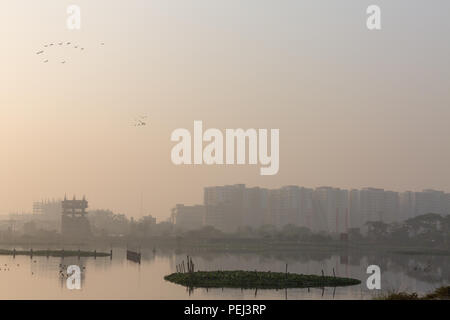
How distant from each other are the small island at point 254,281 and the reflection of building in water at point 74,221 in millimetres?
130065

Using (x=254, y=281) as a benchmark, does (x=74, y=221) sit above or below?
below

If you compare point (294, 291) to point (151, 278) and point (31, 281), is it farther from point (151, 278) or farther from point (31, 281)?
point (31, 281)

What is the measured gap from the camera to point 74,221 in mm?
188875

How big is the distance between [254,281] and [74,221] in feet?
456

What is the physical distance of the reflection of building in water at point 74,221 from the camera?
7328 inches

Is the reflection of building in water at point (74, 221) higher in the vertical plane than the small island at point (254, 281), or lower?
lower

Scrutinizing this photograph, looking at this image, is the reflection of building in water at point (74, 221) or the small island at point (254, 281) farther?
the reflection of building in water at point (74, 221)

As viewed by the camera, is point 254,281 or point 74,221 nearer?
point 254,281
